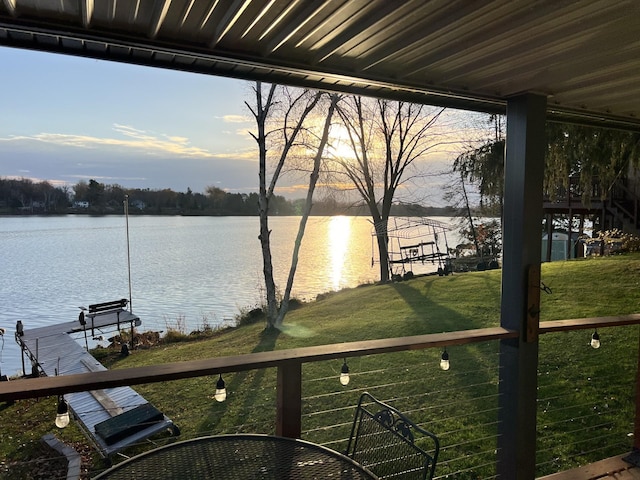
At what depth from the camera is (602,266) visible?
966 cm

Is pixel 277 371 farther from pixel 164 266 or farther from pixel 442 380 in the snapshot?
pixel 164 266

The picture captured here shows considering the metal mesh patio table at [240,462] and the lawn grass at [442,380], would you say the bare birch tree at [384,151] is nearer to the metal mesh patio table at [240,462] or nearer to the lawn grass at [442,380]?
the lawn grass at [442,380]

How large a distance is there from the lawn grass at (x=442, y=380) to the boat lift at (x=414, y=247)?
243cm

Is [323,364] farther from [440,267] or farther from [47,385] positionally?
[440,267]

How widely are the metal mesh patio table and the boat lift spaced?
39.8ft

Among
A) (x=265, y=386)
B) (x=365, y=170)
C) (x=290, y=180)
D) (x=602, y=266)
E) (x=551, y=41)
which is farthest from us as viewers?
(x=365, y=170)

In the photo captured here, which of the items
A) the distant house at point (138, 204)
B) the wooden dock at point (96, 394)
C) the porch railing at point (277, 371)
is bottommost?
the wooden dock at point (96, 394)

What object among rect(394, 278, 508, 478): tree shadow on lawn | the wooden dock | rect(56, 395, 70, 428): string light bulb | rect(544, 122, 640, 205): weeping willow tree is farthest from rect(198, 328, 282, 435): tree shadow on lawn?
rect(544, 122, 640, 205): weeping willow tree

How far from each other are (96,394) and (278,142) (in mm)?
6723

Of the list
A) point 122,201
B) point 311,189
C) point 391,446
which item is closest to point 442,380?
point 391,446

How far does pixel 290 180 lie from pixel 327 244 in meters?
5.30

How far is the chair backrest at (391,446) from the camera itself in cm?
137

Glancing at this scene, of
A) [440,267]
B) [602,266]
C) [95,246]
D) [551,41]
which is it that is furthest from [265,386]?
[95,246]

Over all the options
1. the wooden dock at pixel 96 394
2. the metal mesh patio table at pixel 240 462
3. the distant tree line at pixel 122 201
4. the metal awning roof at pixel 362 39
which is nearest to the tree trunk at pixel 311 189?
the distant tree line at pixel 122 201
